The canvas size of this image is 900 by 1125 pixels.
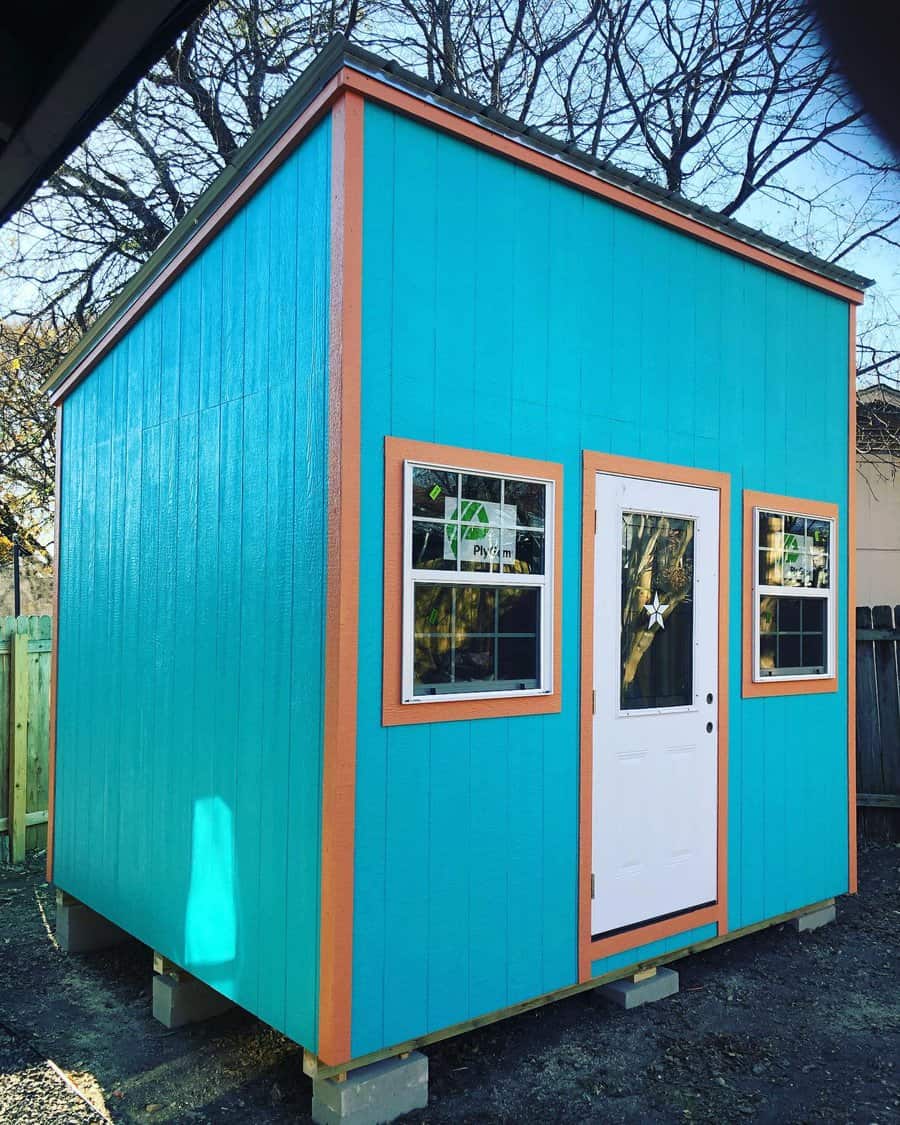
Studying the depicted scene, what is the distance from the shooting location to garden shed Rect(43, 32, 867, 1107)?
3.54 m

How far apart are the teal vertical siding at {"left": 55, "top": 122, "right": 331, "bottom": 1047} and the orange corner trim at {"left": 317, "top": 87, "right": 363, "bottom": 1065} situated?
74 millimetres

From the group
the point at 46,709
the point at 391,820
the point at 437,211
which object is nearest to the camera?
the point at 391,820

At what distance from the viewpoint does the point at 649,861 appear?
4.51 metres

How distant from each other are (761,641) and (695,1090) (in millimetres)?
2324

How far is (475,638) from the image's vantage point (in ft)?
12.7

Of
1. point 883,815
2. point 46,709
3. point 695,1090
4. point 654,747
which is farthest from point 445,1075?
point 883,815

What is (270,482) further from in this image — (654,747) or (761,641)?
(761,641)

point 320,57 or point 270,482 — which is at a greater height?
point 320,57

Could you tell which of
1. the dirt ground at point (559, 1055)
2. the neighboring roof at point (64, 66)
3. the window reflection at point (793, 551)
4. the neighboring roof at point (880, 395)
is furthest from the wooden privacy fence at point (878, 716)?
the neighboring roof at point (64, 66)

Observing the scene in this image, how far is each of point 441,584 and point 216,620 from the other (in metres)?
1.13

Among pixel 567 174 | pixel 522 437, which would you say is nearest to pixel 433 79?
pixel 567 174

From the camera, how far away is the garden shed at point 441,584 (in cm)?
354

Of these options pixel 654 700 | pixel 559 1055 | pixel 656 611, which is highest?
pixel 656 611

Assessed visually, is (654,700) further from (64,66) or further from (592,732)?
(64,66)
